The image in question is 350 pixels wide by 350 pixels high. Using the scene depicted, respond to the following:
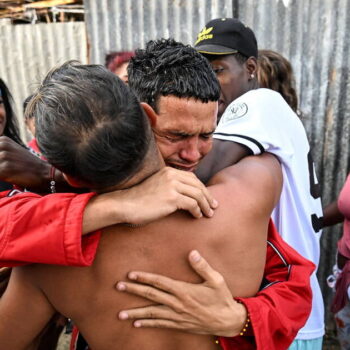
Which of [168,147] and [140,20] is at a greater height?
[140,20]

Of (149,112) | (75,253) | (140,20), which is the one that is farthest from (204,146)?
(140,20)

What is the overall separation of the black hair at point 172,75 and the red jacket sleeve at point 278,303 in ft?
2.02

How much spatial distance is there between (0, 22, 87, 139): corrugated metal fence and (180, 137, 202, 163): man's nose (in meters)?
2.71

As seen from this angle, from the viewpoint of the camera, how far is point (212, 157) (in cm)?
185

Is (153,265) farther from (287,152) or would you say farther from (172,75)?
(287,152)

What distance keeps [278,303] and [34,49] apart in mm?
3631

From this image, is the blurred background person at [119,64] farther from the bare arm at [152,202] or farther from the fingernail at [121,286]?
the fingernail at [121,286]

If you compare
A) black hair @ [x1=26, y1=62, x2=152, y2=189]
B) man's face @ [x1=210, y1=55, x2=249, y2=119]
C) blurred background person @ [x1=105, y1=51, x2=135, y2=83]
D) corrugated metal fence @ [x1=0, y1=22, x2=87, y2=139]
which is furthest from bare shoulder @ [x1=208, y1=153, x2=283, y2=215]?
corrugated metal fence @ [x1=0, y1=22, x2=87, y2=139]

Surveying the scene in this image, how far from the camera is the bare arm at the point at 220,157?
5.92 feet

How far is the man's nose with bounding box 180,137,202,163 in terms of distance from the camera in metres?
1.60

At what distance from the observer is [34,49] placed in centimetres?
405

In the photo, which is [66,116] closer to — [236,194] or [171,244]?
[171,244]

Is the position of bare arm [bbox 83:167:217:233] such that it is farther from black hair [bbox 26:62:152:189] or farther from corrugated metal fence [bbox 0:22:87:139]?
corrugated metal fence [bbox 0:22:87:139]

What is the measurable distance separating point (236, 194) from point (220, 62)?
4.43 ft
